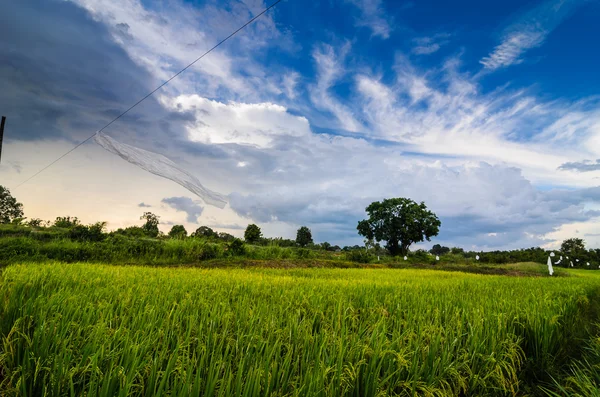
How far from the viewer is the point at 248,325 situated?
3389 mm

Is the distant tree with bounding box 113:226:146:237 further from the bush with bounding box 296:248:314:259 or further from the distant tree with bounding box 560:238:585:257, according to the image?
the distant tree with bounding box 560:238:585:257

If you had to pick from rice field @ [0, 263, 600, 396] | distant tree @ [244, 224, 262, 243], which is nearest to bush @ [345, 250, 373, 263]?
distant tree @ [244, 224, 262, 243]

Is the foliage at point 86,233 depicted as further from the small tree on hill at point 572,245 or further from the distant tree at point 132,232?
the small tree on hill at point 572,245

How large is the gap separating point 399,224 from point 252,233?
74.9 feet

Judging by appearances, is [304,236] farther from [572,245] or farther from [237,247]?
[572,245]

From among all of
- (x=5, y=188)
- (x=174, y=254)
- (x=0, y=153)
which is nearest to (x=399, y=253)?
(x=174, y=254)

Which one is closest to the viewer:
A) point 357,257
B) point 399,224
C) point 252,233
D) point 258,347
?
point 258,347

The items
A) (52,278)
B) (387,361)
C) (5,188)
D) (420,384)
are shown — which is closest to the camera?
(420,384)

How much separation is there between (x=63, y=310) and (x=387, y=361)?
3450 millimetres

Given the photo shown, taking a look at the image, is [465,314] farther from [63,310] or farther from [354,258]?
[354,258]

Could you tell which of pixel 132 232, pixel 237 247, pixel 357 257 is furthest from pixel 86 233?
pixel 357 257

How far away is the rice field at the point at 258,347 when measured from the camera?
2100 mm

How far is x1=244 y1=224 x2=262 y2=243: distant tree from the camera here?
35.3m

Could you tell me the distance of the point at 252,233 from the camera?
35312 millimetres
